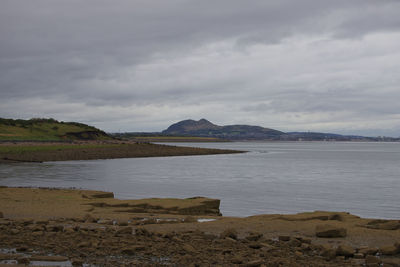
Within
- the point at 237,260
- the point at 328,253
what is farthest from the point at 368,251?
the point at 237,260

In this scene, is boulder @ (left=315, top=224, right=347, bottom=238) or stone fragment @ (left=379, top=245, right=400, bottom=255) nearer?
stone fragment @ (left=379, top=245, right=400, bottom=255)

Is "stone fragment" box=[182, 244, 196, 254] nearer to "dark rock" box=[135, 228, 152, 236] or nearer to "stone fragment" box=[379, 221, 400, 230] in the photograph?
"dark rock" box=[135, 228, 152, 236]

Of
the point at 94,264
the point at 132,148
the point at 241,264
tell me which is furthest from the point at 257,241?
the point at 132,148

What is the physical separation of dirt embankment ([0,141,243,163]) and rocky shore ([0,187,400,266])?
49606 millimetres

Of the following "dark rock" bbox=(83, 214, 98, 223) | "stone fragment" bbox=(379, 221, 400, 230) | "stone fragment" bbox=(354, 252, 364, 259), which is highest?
"stone fragment" bbox=(379, 221, 400, 230)

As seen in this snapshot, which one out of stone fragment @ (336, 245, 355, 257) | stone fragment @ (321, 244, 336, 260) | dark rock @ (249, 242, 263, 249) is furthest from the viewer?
dark rock @ (249, 242, 263, 249)

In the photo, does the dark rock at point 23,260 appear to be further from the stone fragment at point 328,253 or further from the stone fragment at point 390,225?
the stone fragment at point 390,225

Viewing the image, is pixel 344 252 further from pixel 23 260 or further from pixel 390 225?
pixel 23 260

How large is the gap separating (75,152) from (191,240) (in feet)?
219

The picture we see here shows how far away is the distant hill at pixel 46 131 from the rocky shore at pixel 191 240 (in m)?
79.5

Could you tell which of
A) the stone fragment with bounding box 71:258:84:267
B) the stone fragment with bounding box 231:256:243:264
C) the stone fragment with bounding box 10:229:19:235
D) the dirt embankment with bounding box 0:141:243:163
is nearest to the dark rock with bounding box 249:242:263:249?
the stone fragment with bounding box 231:256:243:264

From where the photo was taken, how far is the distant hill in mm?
95125

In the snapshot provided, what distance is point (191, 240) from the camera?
11109 millimetres

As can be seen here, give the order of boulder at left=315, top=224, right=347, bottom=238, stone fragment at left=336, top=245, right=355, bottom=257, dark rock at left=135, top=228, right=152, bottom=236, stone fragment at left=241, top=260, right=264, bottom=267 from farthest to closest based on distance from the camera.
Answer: dark rock at left=135, top=228, right=152, bottom=236 → boulder at left=315, top=224, right=347, bottom=238 → stone fragment at left=336, top=245, right=355, bottom=257 → stone fragment at left=241, top=260, right=264, bottom=267
